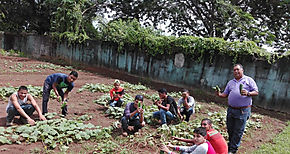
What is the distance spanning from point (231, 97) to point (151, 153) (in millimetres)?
1964

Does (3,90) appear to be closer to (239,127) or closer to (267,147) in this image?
(239,127)

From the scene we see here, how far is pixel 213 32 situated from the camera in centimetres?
1698

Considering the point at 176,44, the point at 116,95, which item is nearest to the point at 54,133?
the point at 116,95

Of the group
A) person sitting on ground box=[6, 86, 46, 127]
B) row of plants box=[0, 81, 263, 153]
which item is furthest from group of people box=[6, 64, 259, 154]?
row of plants box=[0, 81, 263, 153]

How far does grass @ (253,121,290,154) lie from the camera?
193 inches

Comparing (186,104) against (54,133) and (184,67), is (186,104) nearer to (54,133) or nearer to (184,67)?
(54,133)

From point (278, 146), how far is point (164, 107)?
275 cm

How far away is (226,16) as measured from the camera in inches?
597

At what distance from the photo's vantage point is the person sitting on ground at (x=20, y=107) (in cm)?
480

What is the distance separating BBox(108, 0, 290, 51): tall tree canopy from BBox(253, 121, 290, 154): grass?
397 inches

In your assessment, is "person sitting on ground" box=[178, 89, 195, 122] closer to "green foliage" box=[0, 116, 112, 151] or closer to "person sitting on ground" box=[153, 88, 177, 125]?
"person sitting on ground" box=[153, 88, 177, 125]

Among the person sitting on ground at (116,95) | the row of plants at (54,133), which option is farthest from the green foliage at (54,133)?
the person sitting on ground at (116,95)

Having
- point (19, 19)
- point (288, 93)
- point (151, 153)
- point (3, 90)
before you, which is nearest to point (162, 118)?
point (151, 153)

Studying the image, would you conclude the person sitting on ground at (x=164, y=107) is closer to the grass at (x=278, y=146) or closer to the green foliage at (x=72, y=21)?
the grass at (x=278, y=146)
